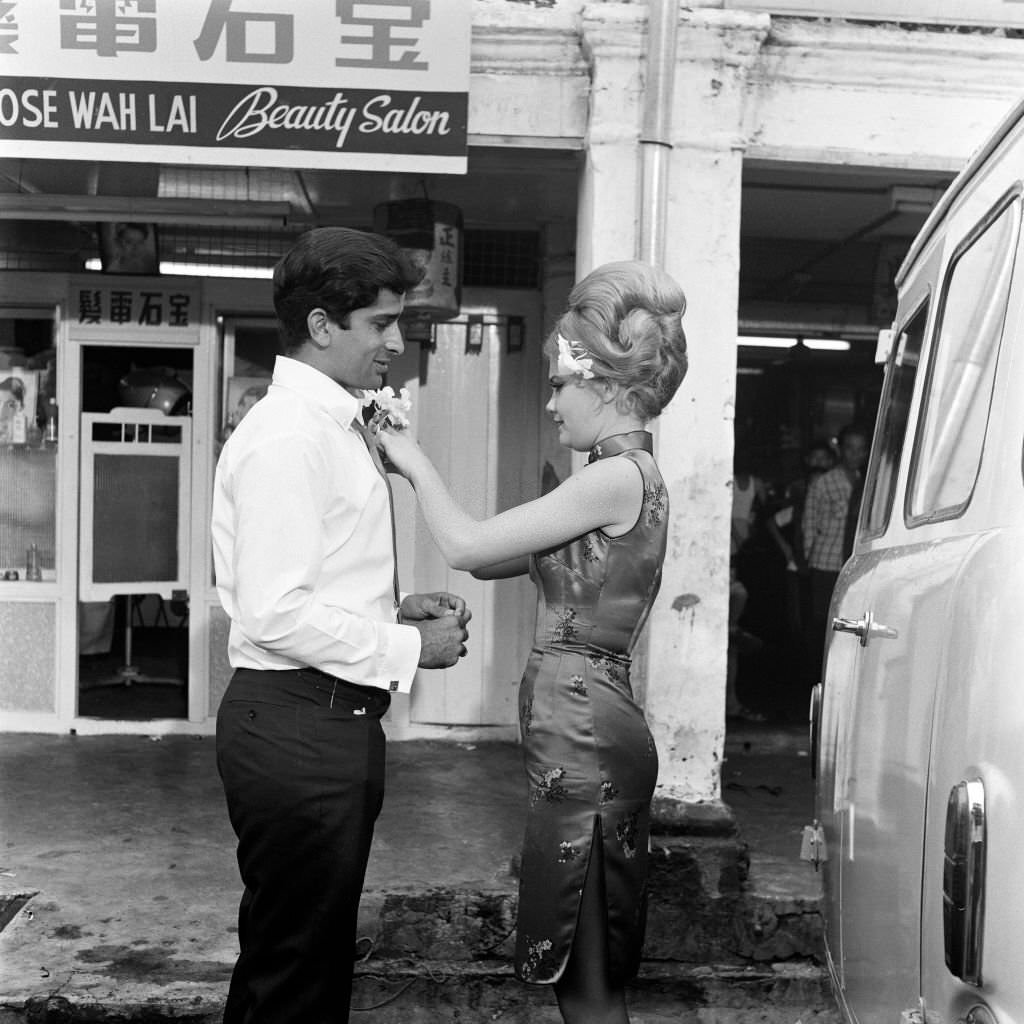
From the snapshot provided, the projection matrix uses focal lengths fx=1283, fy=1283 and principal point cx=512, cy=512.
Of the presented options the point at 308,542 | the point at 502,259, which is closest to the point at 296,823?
the point at 308,542

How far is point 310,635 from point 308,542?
175mm

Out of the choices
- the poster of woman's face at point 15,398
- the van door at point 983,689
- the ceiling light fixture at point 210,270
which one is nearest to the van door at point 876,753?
the van door at point 983,689

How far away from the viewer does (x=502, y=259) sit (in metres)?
7.44

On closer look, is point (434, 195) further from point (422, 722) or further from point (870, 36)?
point (422, 722)

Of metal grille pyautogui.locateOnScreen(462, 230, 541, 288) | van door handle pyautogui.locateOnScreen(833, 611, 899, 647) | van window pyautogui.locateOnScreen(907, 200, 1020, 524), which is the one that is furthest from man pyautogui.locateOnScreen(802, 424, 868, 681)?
van window pyautogui.locateOnScreen(907, 200, 1020, 524)

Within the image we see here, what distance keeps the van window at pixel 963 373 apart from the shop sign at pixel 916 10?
2.72 metres

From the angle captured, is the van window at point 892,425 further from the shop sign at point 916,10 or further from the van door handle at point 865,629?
the shop sign at point 916,10

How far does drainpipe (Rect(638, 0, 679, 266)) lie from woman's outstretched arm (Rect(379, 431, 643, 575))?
234 centimetres

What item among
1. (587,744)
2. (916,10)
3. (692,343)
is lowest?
(587,744)

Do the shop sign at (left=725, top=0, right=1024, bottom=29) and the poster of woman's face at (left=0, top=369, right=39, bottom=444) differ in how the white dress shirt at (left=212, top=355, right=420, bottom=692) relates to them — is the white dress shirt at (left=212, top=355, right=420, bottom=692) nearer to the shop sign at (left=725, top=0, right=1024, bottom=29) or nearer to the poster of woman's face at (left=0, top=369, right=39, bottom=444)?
the shop sign at (left=725, top=0, right=1024, bottom=29)

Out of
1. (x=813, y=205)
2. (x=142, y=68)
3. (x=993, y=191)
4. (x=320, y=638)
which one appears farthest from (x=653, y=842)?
(x=813, y=205)

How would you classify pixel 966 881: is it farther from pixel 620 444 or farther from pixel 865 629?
pixel 620 444

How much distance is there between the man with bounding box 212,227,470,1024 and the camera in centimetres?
243

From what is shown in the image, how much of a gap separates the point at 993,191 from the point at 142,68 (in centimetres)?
353
